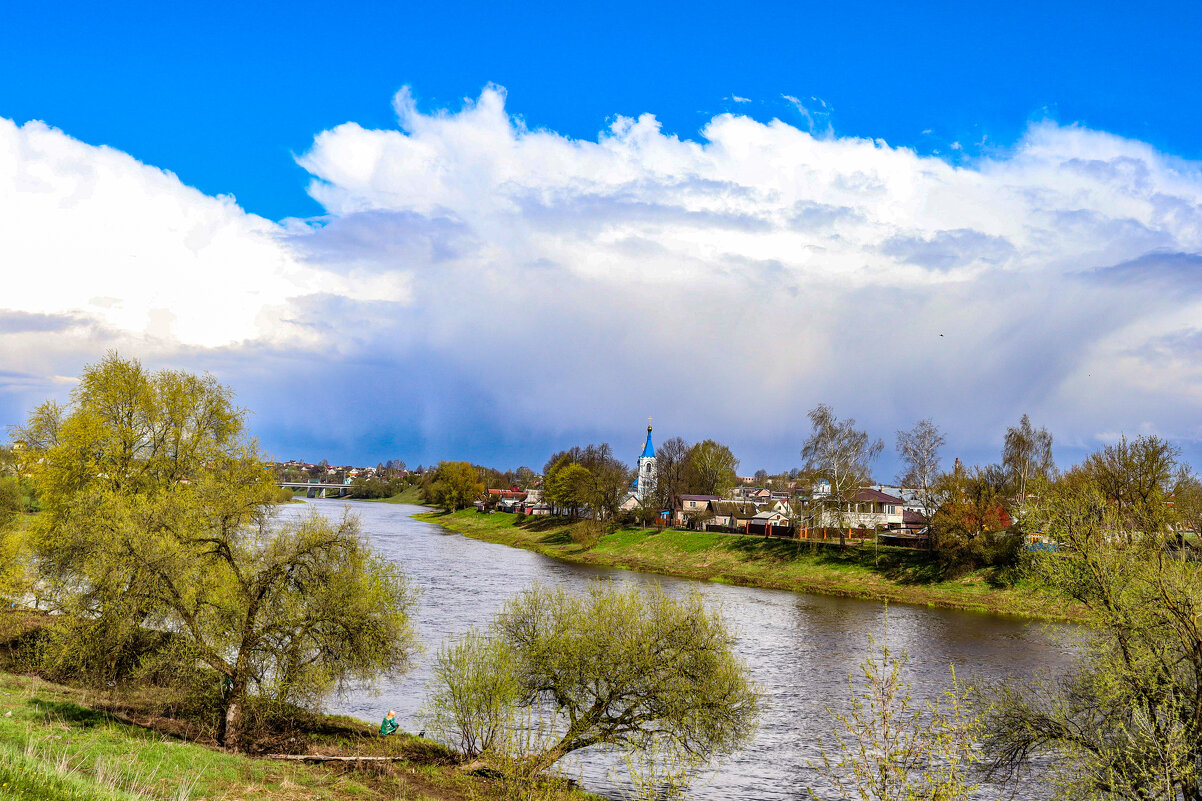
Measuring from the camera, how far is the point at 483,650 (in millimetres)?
25625

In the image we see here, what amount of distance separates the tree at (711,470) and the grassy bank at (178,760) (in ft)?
454

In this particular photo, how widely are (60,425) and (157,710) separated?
20012 mm

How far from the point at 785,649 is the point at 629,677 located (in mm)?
23480

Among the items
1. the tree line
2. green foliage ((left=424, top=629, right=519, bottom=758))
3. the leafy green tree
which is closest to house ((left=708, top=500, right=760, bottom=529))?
the tree line

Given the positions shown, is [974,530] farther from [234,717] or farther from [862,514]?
[234,717]

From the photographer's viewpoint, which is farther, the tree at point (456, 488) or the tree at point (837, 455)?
the tree at point (456, 488)

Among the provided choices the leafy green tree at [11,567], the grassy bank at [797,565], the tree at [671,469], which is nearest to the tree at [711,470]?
the tree at [671,469]

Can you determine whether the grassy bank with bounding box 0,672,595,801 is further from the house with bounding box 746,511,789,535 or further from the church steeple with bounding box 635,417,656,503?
the church steeple with bounding box 635,417,656,503

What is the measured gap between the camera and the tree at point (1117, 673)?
17047mm

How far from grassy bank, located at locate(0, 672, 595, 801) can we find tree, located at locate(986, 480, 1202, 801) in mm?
12972

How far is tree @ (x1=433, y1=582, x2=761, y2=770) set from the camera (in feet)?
74.8

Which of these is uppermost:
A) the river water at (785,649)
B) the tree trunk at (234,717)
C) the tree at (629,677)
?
the tree at (629,677)

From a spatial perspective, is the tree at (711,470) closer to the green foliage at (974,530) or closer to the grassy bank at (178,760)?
the green foliage at (974,530)

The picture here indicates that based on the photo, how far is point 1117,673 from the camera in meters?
18.6
